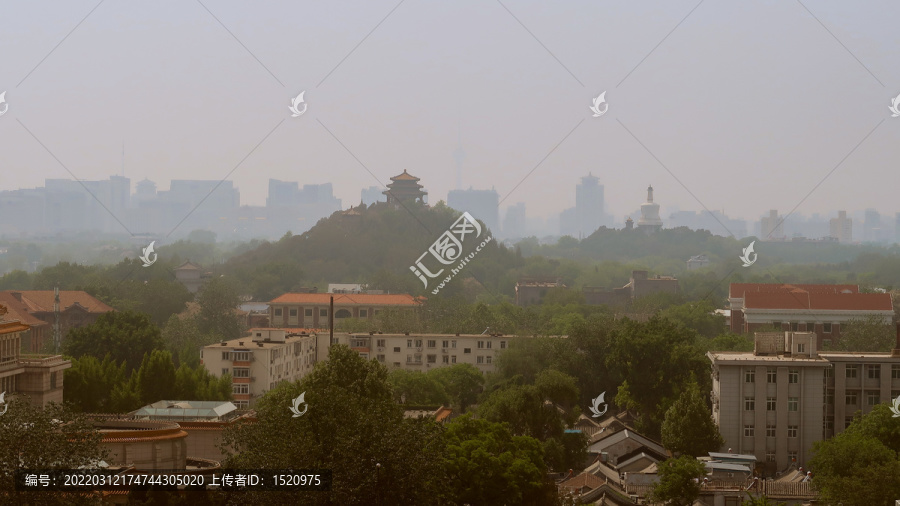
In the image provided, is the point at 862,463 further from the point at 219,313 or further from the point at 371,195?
the point at 371,195

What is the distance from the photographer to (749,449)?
28516 millimetres

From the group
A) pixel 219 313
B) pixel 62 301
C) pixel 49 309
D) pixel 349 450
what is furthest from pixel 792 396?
pixel 49 309

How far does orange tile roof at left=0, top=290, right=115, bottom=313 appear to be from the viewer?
60.8 metres

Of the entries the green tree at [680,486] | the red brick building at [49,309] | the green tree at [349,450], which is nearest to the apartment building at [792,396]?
the green tree at [680,486]

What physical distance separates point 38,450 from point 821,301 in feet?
157

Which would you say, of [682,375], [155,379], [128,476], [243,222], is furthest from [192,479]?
[243,222]

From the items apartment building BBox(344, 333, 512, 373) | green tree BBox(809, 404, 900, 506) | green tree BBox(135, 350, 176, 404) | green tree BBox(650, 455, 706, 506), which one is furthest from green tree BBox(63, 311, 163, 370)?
green tree BBox(809, 404, 900, 506)

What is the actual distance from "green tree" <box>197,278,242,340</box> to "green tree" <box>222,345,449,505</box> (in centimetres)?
4094

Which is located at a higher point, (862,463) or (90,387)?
(90,387)

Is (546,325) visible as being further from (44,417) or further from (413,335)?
(44,417)

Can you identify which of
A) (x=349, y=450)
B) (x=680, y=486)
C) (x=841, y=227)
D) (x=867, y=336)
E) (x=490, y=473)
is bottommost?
(x=680, y=486)

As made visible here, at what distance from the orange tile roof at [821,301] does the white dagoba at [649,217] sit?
109 meters

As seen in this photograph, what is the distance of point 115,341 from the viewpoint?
129 feet

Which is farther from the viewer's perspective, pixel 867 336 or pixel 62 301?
pixel 62 301
